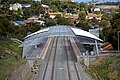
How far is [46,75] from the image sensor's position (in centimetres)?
2369

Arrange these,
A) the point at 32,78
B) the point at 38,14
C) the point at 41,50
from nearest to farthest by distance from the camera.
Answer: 1. the point at 32,78
2. the point at 41,50
3. the point at 38,14

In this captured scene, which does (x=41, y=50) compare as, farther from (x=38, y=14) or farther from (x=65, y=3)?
(x=65, y=3)

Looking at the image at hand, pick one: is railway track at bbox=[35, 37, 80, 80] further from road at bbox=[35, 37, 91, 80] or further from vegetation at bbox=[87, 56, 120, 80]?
vegetation at bbox=[87, 56, 120, 80]

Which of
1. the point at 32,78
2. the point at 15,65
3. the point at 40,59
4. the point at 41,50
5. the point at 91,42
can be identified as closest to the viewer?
the point at 32,78

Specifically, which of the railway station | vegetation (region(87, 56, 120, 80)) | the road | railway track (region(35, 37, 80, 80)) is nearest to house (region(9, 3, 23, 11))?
the railway station

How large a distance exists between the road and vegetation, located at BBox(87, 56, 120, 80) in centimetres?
62

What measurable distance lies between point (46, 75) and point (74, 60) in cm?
659

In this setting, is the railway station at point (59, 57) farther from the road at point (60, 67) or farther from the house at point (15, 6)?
the house at point (15, 6)

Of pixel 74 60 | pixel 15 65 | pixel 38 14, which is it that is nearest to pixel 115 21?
pixel 74 60

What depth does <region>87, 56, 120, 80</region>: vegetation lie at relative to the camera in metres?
20.5

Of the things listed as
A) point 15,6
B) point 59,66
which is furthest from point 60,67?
point 15,6

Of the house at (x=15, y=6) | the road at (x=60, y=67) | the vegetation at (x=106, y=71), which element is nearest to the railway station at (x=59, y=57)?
the road at (x=60, y=67)

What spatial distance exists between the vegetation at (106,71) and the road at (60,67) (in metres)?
0.62

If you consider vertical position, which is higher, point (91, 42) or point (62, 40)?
point (91, 42)
